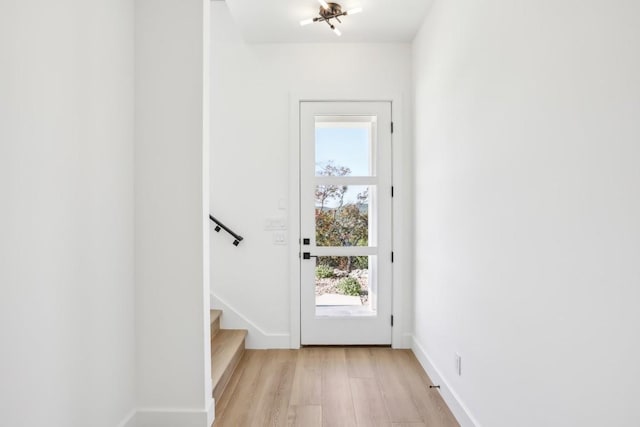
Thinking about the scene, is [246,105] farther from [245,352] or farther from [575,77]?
[575,77]

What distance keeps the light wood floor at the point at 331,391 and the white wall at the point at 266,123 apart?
377mm

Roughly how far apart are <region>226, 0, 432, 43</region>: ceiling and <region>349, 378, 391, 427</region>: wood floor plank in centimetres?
264

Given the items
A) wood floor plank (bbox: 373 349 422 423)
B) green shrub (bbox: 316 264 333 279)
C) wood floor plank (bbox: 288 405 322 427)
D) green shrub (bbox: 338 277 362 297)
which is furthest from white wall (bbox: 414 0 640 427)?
green shrub (bbox: 316 264 333 279)

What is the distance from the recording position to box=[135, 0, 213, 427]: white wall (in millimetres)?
2014

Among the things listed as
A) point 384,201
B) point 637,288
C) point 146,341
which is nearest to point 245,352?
point 146,341

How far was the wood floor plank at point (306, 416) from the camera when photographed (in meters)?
2.11

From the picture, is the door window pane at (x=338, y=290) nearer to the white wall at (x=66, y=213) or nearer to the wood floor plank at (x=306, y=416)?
the wood floor plank at (x=306, y=416)

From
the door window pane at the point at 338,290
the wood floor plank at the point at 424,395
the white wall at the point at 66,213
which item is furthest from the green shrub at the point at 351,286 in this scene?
the white wall at the point at 66,213

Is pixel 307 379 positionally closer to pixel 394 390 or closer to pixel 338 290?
pixel 394 390

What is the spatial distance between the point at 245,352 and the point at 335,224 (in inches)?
52.4

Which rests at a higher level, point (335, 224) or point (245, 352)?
point (335, 224)

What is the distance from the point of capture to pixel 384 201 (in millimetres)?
3277

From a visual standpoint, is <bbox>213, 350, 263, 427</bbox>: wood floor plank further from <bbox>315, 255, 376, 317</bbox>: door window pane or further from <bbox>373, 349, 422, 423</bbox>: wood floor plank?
<bbox>373, 349, 422, 423</bbox>: wood floor plank

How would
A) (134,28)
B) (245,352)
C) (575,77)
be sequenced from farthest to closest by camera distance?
(245,352) < (134,28) < (575,77)
